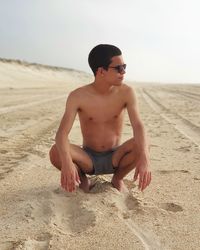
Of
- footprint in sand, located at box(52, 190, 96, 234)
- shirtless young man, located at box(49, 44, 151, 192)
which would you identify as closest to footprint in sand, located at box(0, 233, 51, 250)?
footprint in sand, located at box(52, 190, 96, 234)

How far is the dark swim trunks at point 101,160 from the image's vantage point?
371 centimetres

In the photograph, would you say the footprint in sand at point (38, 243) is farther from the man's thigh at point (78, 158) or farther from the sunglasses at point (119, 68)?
the sunglasses at point (119, 68)

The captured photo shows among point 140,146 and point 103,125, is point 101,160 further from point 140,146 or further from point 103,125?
point 140,146

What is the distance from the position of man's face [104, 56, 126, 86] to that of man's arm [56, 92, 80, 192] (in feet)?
1.07

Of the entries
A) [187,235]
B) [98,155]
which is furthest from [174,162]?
[187,235]

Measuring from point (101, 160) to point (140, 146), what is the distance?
0.46 meters

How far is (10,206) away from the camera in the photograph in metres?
3.31

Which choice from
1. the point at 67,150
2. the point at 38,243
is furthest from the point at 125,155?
the point at 38,243

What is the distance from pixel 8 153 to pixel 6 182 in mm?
1291

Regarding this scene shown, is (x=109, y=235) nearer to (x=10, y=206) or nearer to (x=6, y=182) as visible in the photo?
(x=10, y=206)

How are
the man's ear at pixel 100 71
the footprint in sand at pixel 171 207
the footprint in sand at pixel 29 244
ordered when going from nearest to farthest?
1. the footprint in sand at pixel 29 244
2. the footprint in sand at pixel 171 207
3. the man's ear at pixel 100 71

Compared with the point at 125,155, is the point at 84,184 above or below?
below

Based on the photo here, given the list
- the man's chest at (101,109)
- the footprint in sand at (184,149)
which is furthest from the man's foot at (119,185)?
the footprint in sand at (184,149)

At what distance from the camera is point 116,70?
11.2 feet
